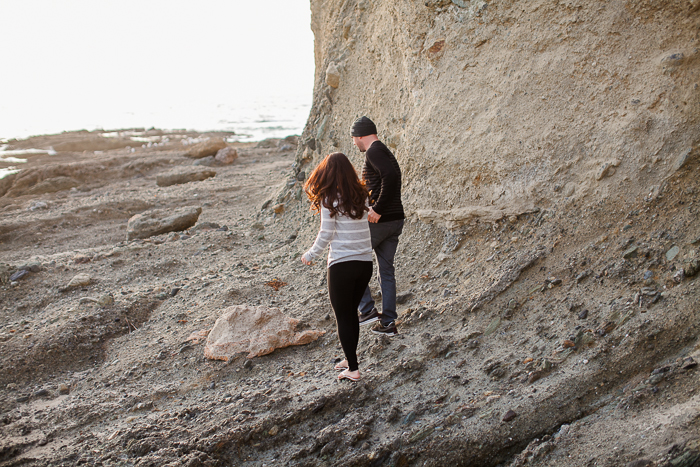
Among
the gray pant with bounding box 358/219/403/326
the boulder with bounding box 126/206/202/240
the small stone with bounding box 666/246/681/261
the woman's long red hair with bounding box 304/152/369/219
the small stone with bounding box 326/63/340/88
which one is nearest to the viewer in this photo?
the woman's long red hair with bounding box 304/152/369/219

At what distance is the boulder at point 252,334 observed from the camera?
4.30m

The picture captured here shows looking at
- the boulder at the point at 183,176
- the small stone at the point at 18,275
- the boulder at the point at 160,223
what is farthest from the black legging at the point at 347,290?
A: the boulder at the point at 183,176

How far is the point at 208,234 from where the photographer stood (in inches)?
314

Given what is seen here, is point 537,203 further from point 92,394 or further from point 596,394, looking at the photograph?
point 92,394

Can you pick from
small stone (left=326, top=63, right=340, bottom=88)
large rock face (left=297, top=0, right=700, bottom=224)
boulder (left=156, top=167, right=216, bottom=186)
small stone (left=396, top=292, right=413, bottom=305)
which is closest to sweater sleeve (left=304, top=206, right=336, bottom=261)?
small stone (left=396, top=292, right=413, bottom=305)

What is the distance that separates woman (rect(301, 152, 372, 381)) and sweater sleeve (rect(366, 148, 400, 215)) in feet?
1.52

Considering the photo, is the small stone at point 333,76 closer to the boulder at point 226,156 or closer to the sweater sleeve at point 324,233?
the sweater sleeve at point 324,233

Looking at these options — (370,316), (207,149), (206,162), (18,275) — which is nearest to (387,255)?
(370,316)

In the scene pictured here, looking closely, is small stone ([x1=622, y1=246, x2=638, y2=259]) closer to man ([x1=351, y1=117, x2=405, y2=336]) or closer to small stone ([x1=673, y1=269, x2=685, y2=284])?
small stone ([x1=673, y1=269, x2=685, y2=284])

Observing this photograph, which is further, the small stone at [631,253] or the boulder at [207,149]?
the boulder at [207,149]

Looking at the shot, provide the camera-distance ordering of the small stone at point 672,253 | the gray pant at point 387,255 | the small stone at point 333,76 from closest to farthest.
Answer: the small stone at point 672,253
the gray pant at point 387,255
the small stone at point 333,76

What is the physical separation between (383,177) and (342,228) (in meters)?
0.69

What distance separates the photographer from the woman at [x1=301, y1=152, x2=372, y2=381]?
321 cm

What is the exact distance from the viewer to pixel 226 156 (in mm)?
16359
